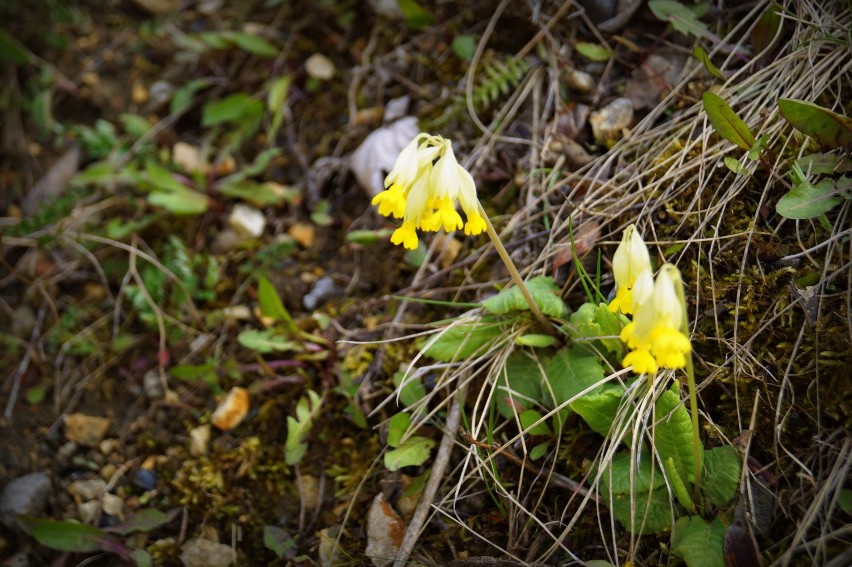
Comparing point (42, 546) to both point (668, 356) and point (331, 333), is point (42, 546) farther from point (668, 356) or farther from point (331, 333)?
point (668, 356)

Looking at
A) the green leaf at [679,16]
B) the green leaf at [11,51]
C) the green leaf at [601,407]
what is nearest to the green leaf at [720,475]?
Answer: the green leaf at [601,407]

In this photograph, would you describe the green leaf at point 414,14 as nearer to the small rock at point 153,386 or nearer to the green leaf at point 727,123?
the green leaf at point 727,123

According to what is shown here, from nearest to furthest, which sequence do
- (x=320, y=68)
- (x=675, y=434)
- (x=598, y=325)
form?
(x=675, y=434) → (x=598, y=325) → (x=320, y=68)

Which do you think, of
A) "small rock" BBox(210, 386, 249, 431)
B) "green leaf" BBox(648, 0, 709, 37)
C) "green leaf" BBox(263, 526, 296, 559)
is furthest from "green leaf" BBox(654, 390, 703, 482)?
"small rock" BBox(210, 386, 249, 431)

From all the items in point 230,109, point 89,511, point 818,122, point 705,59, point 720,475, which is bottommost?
point 89,511

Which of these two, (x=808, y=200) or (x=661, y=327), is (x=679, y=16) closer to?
(x=808, y=200)

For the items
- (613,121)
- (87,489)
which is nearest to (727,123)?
(613,121)
